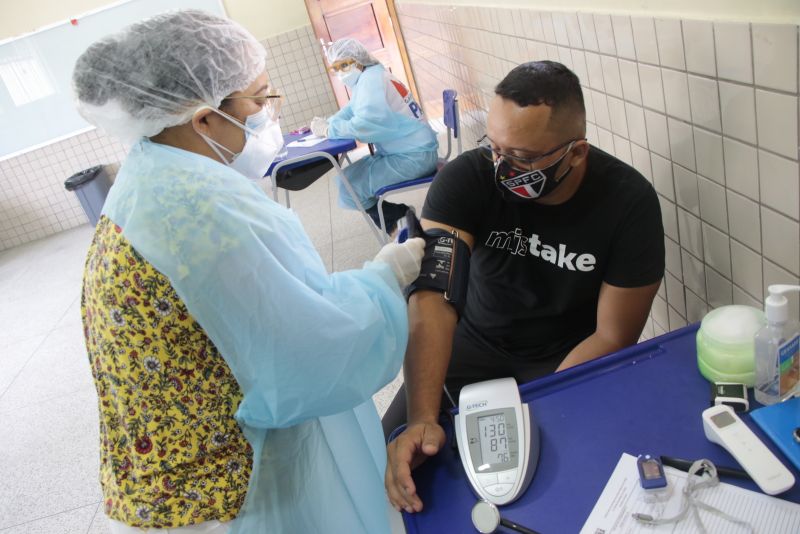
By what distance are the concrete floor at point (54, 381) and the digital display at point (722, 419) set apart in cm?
49

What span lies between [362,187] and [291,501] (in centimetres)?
235

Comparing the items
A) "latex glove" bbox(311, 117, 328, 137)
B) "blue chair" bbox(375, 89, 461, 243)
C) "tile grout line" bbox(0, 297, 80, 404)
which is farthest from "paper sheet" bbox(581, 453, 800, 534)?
"tile grout line" bbox(0, 297, 80, 404)

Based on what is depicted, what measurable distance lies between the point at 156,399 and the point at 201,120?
1.69ft

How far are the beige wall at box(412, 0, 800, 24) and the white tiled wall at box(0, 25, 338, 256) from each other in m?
4.49

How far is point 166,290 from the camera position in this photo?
0.90 m

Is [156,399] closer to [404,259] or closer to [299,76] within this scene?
[404,259]

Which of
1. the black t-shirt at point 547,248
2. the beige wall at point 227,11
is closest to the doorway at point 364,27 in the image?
the beige wall at point 227,11

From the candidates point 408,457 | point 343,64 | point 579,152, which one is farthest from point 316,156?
point 408,457

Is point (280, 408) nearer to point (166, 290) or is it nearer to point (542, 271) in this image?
point (166, 290)

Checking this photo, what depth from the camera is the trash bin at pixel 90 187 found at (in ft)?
17.0

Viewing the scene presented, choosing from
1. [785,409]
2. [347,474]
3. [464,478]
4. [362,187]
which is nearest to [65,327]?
[362,187]

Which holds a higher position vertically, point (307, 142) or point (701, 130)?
point (701, 130)

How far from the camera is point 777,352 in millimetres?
793

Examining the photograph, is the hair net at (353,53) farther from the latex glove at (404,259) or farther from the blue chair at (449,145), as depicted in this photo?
the latex glove at (404,259)
